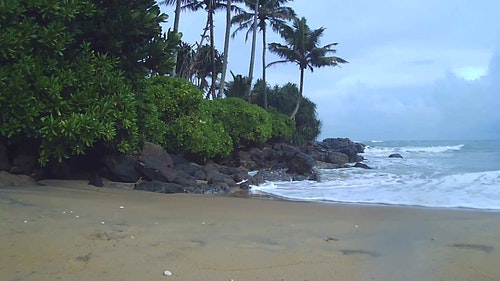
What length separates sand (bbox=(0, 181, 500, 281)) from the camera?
325 cm

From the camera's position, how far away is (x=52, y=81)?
7.27 metres

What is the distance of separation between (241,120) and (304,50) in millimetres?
14582

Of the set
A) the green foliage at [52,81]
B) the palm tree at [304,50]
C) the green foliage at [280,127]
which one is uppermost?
the palm tree at [304,50]

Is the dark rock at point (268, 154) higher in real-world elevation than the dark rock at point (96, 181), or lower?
higher

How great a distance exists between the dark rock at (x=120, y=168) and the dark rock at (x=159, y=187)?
1.33 feet

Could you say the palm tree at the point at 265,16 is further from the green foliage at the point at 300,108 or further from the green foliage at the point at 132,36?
the green foliage at the point at 132,36

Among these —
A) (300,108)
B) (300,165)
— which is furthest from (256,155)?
(300,108)

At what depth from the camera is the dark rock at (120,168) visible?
9469mm

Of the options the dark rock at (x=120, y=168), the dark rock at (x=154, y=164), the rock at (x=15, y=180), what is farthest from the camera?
the dark rock at (x=154, y=164)

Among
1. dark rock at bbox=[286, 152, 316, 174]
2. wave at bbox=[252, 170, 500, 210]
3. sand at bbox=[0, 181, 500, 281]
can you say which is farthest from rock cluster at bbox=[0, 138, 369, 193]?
sand at bbox=[0, 181, 500, 281]

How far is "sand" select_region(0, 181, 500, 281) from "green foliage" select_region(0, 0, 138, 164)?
1.67 metres

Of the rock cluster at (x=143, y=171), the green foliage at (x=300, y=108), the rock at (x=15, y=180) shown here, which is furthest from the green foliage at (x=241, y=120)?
the green foliage at (x=300, y=108)

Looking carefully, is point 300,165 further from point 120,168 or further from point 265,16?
point 265,16

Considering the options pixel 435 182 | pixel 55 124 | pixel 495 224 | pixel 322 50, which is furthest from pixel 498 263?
pixel 322 50
